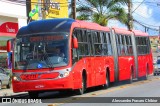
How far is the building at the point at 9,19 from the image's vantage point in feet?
111

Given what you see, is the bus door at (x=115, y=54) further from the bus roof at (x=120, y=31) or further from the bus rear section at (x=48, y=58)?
the bus rear section at (x=48, y=58)

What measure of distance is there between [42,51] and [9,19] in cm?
1744

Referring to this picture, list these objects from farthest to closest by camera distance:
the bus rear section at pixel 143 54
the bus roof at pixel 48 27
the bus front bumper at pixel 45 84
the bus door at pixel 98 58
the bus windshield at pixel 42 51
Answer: the bus rear section at pixel 143 54, the bus door at pixel 98 58, the bus roof at pixel 48 27, the bus windshield at pixel 42 51, the bus front bumper at pixel 45 84

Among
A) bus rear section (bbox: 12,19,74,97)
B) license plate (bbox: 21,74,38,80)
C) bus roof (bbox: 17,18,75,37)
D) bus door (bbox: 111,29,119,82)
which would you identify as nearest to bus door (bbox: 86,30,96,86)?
bus roof (bbox: 17,18,75,37)

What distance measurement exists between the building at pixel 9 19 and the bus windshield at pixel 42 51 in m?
15.2

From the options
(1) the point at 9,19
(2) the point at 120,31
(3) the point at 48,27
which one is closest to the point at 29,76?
(3) the point at 48,27

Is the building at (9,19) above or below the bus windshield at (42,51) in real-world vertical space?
above

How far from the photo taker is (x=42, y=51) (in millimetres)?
17906

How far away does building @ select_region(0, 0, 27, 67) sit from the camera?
33719 millimetres

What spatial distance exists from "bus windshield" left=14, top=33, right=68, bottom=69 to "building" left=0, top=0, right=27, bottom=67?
15.2 m

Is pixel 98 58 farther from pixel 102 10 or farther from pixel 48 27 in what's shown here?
pixel 102 10

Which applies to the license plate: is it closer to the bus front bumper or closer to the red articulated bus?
the red articulated bus

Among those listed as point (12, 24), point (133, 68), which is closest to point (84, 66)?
point (133, 68)

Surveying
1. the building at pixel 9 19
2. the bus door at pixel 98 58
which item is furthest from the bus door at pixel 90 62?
the building at pixel 9 19
